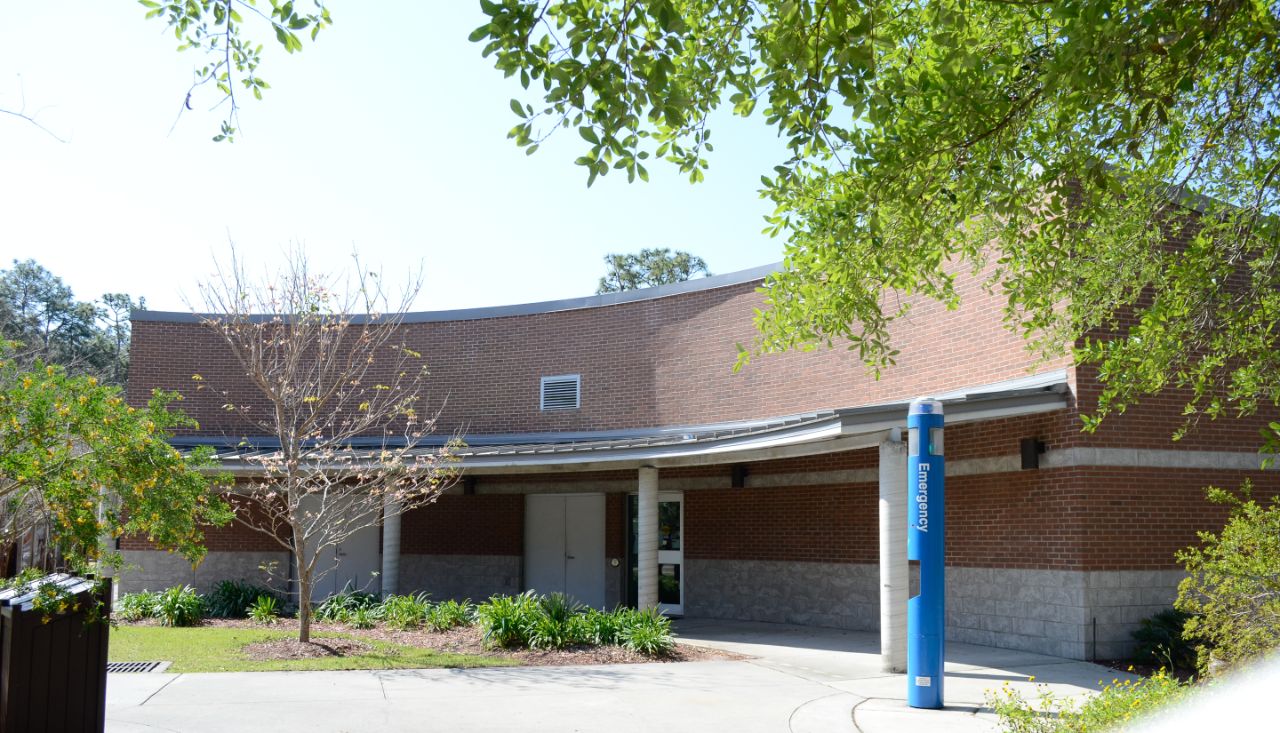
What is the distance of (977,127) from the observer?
23.4ft

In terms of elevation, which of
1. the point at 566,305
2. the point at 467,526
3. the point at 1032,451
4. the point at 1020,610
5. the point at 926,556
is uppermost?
the point at 566,305

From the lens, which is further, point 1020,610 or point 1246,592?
point 1020,610

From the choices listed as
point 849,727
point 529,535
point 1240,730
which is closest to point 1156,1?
point 1240,730

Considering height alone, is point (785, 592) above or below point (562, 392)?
below

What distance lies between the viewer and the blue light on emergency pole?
10.0m

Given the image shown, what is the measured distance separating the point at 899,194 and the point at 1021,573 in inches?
310

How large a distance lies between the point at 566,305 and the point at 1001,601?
10271 millimetres

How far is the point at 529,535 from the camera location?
21516mm

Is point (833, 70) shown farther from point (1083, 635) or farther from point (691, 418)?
point (691, 418)

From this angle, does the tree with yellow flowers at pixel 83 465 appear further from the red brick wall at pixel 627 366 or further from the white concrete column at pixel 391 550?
the white concrete column at pixel 391 550

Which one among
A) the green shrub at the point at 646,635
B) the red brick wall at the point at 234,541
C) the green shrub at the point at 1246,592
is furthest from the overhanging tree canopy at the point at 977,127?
the red brick wall at the point at 234,541

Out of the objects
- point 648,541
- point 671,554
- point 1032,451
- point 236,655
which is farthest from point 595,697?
point 671,554

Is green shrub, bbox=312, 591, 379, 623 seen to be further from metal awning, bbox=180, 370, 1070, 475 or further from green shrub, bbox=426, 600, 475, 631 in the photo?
metal awning, bbox=180, 370, 1070, 475

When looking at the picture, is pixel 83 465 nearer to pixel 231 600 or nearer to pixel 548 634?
pixel 548 634
